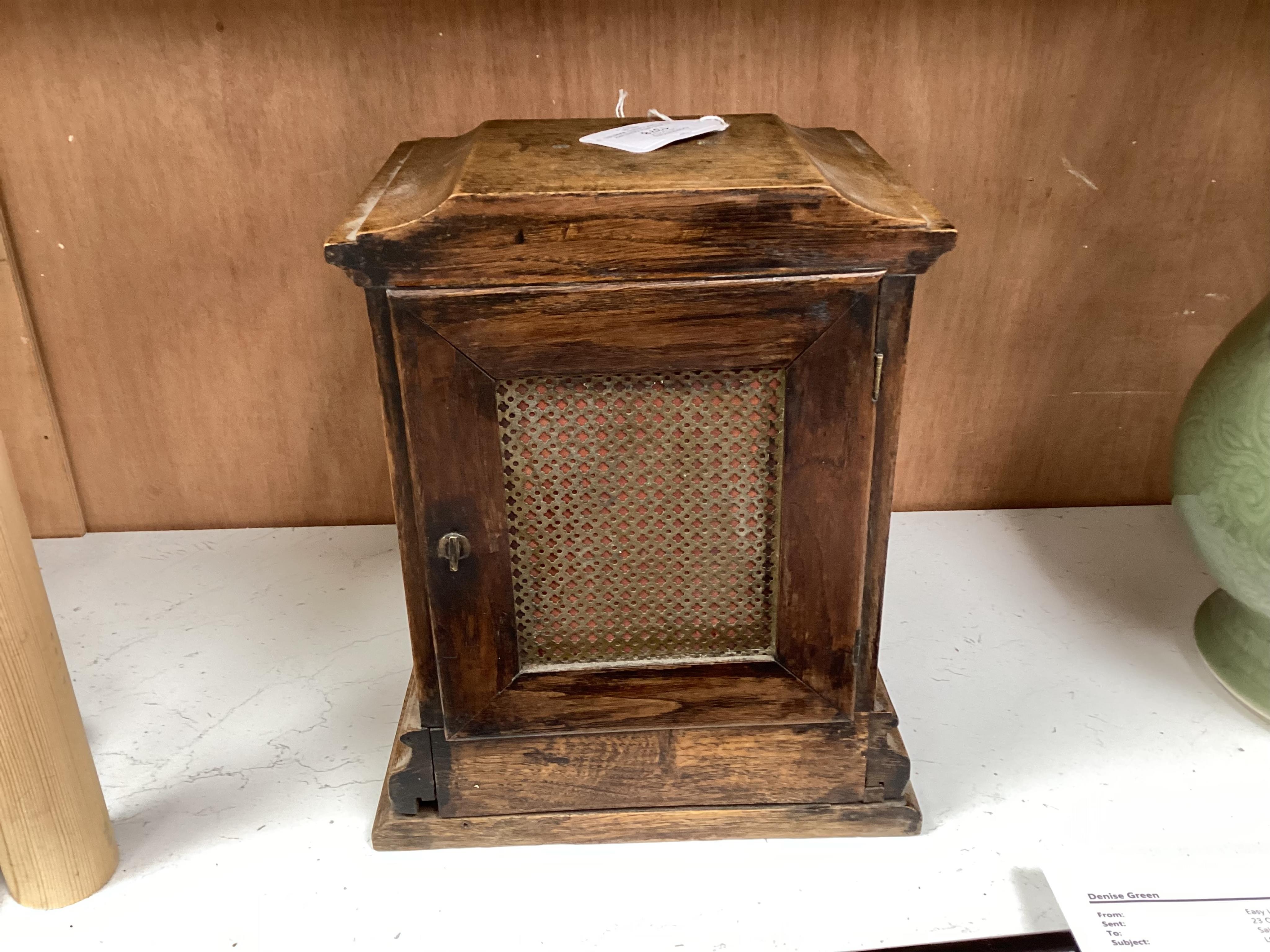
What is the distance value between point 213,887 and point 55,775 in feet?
0.58

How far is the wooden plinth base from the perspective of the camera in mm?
1065

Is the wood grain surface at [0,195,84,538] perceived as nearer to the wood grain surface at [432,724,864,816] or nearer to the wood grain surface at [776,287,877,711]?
the wood grain surface at [432,724,864,816]

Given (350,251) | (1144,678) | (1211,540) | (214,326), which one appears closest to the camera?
(350,251)

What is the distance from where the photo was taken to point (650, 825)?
3.51 ft

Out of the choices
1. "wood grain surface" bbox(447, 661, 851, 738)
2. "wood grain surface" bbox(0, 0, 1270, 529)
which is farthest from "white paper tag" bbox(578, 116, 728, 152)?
"wood grain surface" bbox(447, 661, 851, 738)

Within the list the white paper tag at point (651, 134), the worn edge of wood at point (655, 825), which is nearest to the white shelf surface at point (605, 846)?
the worn edge of wood at point (655, 825)

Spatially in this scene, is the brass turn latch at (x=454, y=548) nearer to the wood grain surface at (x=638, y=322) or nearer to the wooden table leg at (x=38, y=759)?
the wood grain surface at (x=638, y=322)

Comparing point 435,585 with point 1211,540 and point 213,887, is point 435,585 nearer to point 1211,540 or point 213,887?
point 213,887

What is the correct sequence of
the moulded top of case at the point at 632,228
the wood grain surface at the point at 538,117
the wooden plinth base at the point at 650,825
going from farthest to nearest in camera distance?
the wood grain surface at the point at 538,117 → the wooden plinth base at the point at 650,825 → the moulded top of case at the point at 632,228

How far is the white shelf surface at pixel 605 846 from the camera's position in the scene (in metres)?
0.98

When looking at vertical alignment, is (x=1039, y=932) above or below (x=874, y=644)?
below

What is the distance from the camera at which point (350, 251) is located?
825 millimetres

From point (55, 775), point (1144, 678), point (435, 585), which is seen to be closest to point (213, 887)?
point (55, 775)

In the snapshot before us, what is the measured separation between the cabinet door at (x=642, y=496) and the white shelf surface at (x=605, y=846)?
0.16 meters
